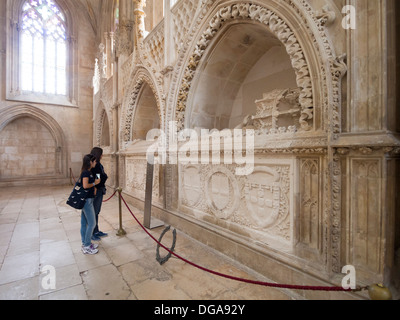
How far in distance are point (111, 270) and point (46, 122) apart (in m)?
10.3

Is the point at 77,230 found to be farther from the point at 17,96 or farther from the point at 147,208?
the point at 17,96

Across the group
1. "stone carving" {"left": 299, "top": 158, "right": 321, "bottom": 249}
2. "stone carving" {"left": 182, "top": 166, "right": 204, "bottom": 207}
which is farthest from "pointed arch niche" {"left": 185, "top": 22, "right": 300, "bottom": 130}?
"stone carving" {"left": 299, "top": 158, "right": 321, "bottom": 249}

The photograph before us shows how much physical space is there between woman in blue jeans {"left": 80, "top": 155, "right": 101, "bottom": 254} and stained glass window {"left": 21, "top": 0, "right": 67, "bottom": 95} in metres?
10.1

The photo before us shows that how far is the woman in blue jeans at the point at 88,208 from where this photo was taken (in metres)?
2.79

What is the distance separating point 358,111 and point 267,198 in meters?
1.25

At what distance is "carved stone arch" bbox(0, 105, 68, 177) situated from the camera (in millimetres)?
9039

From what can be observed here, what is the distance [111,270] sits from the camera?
8.30ft

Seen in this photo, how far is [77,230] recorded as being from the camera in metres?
3.90

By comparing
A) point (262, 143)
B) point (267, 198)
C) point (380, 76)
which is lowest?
point (267, 198)

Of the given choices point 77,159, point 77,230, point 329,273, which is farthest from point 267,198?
point 77,159

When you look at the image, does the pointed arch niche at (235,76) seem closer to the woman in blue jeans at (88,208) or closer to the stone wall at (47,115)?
the woman in blue jeans at (88,208)

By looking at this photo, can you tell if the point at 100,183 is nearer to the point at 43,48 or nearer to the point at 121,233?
the point at 121,233
